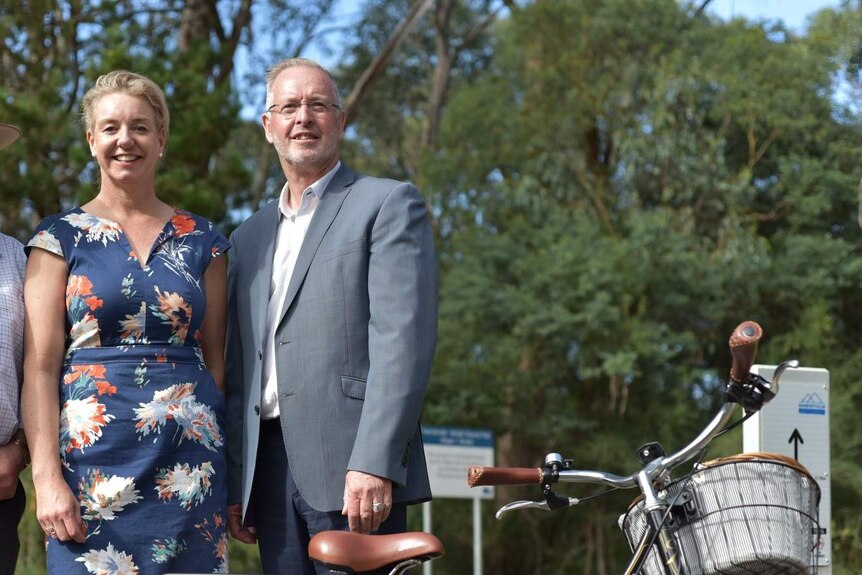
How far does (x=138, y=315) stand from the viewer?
3.65 metres

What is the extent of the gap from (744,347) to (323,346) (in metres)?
1.29

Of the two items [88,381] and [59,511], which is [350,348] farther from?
[59,511]

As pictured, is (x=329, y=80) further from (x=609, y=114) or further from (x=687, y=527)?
(x=609, y=114)

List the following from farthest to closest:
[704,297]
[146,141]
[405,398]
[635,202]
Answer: [635,202] < [704,297] < [146,141] < [405,398]

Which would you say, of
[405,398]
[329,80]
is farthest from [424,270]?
[329,80]

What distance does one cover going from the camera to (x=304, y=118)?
155 inches

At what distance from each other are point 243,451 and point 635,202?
15.4 m

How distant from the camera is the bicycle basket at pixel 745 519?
3.04m

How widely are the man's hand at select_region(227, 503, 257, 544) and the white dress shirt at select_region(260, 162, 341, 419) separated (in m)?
0.29

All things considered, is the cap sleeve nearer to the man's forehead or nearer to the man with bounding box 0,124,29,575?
the man with bounding box 0,124,29,575

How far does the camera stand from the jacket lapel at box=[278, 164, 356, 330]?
385 cm

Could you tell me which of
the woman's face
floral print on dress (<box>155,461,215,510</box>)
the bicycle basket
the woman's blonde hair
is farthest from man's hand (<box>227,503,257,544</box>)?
the bicycle basket

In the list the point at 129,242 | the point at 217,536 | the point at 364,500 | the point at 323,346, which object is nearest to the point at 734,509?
the point at 364,500

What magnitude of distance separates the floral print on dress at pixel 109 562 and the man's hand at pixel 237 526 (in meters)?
0.42
